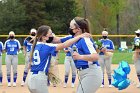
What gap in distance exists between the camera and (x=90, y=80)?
7.08 metres

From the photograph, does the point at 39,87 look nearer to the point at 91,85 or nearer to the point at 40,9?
the point at 91,85

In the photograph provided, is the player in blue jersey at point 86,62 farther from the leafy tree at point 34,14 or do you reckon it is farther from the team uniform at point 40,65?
the leafy tree at point 34,14

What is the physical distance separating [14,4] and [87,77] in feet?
186

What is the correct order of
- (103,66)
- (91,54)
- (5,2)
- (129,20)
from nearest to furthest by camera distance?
(91,54) → (103,66) → (5,2) → (129,20)

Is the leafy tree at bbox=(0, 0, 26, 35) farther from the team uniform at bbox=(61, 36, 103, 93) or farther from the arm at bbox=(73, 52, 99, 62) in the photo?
the arm at bbox=(73, 52, 99, 62)

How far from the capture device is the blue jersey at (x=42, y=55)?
7352mm

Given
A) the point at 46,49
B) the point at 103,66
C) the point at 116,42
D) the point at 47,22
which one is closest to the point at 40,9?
the point at 47,22

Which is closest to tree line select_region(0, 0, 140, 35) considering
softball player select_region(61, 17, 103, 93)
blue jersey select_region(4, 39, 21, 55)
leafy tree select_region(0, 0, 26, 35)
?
leafy tree select_region(0, 0, 26, 35)

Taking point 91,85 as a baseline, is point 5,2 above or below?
above

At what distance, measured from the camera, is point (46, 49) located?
736cm

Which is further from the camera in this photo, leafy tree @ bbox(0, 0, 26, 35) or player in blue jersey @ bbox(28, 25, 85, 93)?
leafy tree @ bbox(0, 0, 26, 35)

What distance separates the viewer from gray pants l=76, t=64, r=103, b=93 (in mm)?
7059

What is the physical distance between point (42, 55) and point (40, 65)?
186 mm

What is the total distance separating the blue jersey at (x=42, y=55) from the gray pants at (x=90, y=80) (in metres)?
0.68
